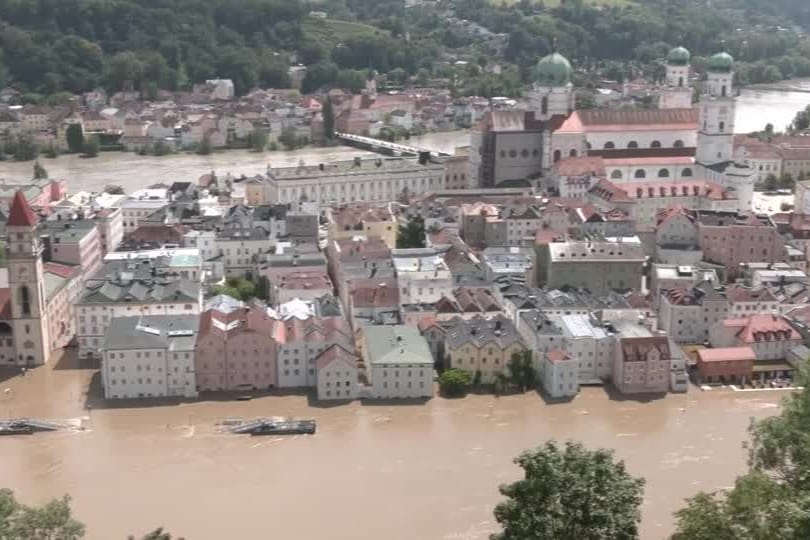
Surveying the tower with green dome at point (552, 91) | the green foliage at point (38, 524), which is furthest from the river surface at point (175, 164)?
the green foliage at point (38, 524)

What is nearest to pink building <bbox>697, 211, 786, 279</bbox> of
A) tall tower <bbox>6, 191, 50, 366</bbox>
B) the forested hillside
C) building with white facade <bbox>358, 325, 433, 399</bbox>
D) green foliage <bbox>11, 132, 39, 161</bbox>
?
building with white facade <bbox>358, 325, 433, 399</bbox>

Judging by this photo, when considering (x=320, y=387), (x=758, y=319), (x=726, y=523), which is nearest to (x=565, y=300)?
(x=758, y=319)

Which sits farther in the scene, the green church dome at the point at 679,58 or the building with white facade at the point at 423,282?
the green church dome at the point at 679,58

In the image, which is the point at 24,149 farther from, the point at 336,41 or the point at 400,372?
the point at 400,372

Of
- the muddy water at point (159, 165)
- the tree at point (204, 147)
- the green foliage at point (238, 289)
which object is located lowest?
the muddy water at point (159, 165)

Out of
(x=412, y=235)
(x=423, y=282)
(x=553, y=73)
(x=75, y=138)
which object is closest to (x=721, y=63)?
(x=553, y=73)

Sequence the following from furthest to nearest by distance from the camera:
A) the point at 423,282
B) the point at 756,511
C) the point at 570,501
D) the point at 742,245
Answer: the point at 742,245 → the point at 423,282 → the point at 570,501 → the point at 756,511

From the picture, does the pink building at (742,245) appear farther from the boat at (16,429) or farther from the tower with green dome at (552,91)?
the boat at (16,429)
